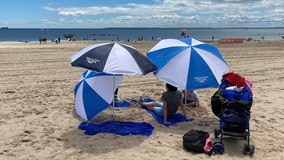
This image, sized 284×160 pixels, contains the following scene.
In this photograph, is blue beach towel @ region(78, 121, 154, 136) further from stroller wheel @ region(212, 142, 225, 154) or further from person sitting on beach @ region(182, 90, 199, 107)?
person sitting on beach @ region(182, 90, 199, 107)

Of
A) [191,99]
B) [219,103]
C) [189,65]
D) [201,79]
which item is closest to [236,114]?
[219,103]

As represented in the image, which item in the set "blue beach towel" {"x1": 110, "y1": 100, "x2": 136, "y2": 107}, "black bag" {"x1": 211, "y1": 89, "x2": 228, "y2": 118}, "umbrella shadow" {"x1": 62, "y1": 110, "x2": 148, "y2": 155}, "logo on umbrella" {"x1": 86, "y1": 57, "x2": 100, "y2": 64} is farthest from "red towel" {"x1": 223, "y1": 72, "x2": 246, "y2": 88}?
"blue beach towel" {"x1": 110, "y1": 100, "x2": 136, "y2": 107}

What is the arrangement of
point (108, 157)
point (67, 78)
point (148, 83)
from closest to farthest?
point (108, 157)
point (148, 83)
point (67, 78)

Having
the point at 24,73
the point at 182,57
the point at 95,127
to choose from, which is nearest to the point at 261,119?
the point at 182,57

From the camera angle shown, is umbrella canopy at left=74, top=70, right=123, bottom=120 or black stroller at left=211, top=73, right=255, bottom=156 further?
umbrella canopy at left=74, top=70, right=123, bottom=120

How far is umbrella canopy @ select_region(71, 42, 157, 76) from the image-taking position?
5832mm

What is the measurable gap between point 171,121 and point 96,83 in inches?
75.7

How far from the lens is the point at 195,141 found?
556 centimetres

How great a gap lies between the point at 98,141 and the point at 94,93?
1146 mm

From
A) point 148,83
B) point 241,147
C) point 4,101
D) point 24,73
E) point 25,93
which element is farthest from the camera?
point 24,73

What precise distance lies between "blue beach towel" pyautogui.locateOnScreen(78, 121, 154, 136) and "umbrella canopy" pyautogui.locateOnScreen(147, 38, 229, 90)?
3.68 ft

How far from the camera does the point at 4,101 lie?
8703mm

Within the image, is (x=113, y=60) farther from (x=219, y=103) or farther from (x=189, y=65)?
(x=219, y=103)

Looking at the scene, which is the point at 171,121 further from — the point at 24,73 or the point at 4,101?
the point at 24,73
